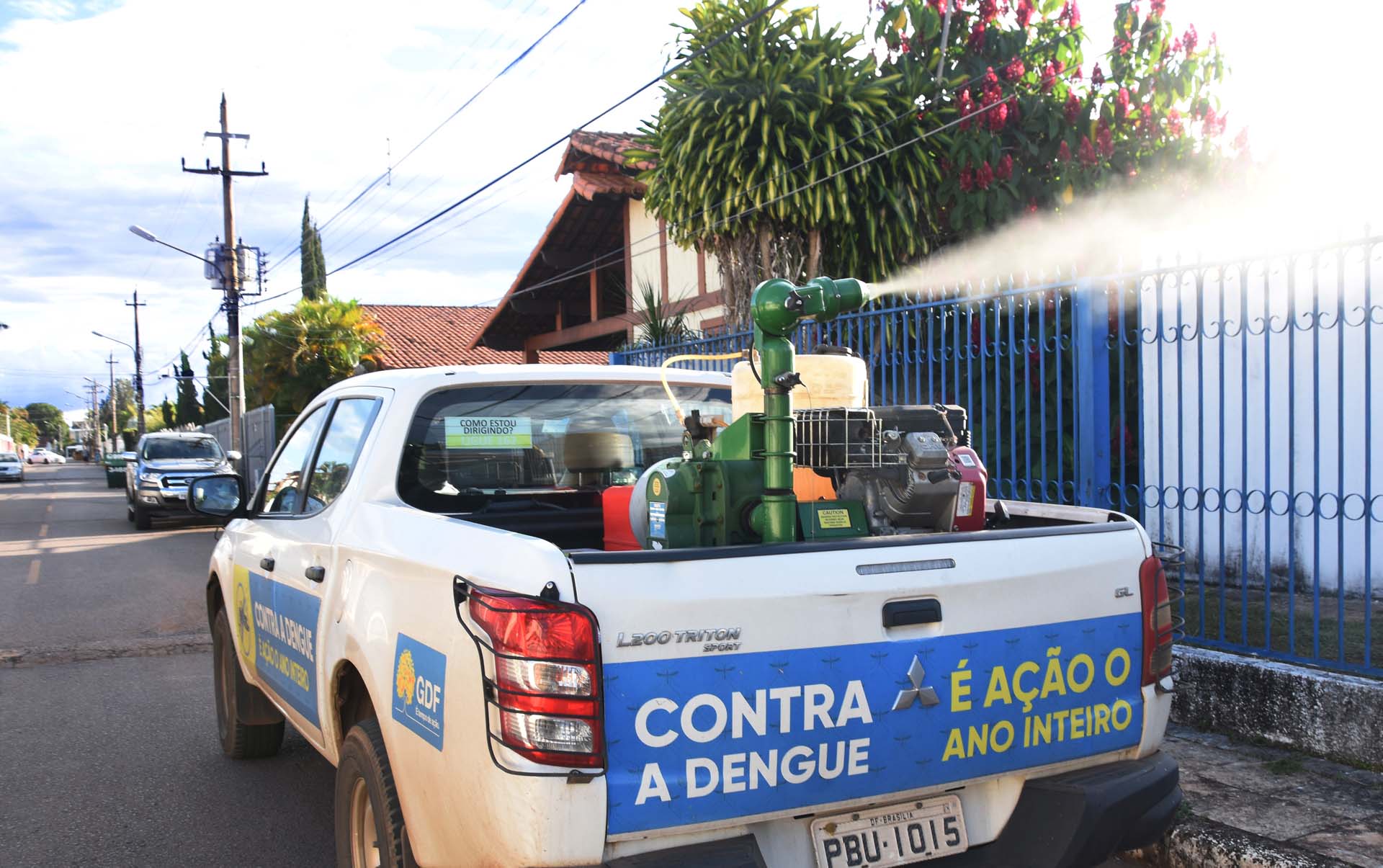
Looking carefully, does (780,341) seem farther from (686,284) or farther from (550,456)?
(686,284)

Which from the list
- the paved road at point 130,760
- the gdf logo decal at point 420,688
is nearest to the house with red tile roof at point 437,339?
the paved road at point 130,760

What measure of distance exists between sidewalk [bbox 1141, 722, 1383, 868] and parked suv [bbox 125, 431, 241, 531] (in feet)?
52.7

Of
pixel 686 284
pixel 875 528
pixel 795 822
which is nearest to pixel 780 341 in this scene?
pixel 875 528

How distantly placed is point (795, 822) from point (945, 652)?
1.68ft

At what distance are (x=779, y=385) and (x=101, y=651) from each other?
7018 millimetres

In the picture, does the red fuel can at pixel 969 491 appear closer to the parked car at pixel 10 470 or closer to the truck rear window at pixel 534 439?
the truck rear window at pixel 534 439

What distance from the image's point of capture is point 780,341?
282cm

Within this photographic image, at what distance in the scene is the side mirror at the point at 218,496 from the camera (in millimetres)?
4609

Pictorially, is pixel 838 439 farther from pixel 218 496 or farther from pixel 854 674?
Result: pixel 218 496

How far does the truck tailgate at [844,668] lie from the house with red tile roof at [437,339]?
22898mm

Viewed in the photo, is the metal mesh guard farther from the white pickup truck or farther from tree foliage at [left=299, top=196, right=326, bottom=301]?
tree foliage at [left=299, top=196, right=326, bottom=301]

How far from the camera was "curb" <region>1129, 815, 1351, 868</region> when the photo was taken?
3.50m

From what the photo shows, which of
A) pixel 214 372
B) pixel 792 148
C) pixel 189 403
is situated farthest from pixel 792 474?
pixel 189 403

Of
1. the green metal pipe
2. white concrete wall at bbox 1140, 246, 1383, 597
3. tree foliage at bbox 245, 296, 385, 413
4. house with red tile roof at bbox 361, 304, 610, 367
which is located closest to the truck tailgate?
the green metal pipe
